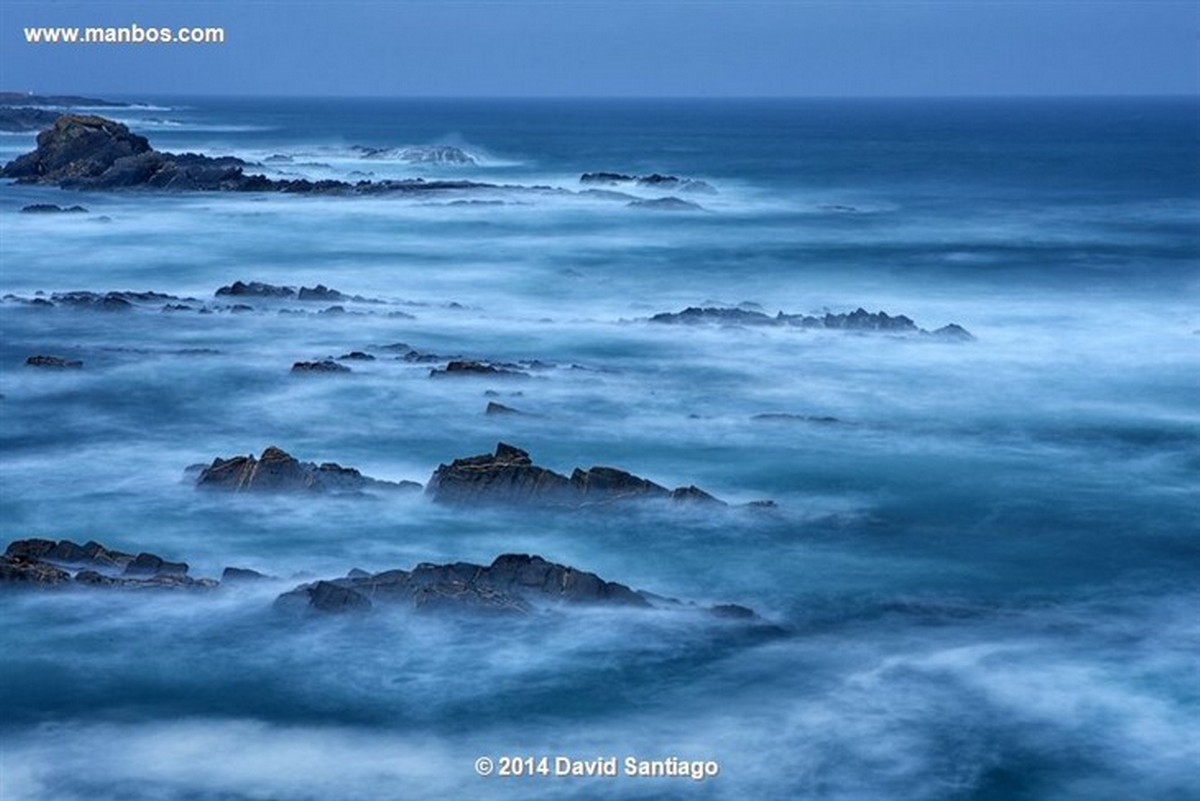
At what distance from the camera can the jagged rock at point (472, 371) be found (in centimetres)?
2300

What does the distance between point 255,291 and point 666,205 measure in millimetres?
21165

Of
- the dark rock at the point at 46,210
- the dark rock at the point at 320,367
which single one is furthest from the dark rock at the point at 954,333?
the dark rock at the point at 46,210

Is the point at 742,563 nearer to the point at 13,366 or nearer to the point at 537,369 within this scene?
the point at 537,369

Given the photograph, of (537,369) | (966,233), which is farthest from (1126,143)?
(537,369)

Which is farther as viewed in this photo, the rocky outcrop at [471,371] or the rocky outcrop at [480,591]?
the rocky outcrop at [471,371]

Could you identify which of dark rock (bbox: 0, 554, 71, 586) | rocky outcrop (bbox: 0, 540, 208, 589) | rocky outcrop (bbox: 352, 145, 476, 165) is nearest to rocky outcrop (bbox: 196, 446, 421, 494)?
rocky outcrop (bbox: 0, 540, 208, 589)

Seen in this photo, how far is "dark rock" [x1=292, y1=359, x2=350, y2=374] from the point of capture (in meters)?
23.6

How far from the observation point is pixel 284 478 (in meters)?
17.3

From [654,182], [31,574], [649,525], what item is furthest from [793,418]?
[654,182]

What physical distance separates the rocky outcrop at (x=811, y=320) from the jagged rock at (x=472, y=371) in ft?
18.9

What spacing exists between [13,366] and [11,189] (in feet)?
95.4

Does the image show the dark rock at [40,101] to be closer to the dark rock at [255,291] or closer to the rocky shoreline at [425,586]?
the dark rock at [255,291]

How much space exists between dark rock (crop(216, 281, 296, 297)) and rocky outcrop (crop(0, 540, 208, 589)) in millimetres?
15549

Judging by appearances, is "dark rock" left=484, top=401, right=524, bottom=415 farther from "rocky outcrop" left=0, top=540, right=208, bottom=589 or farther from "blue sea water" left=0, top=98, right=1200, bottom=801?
"rocky outcrop" left=0, top=540, right=208, bottom=589
